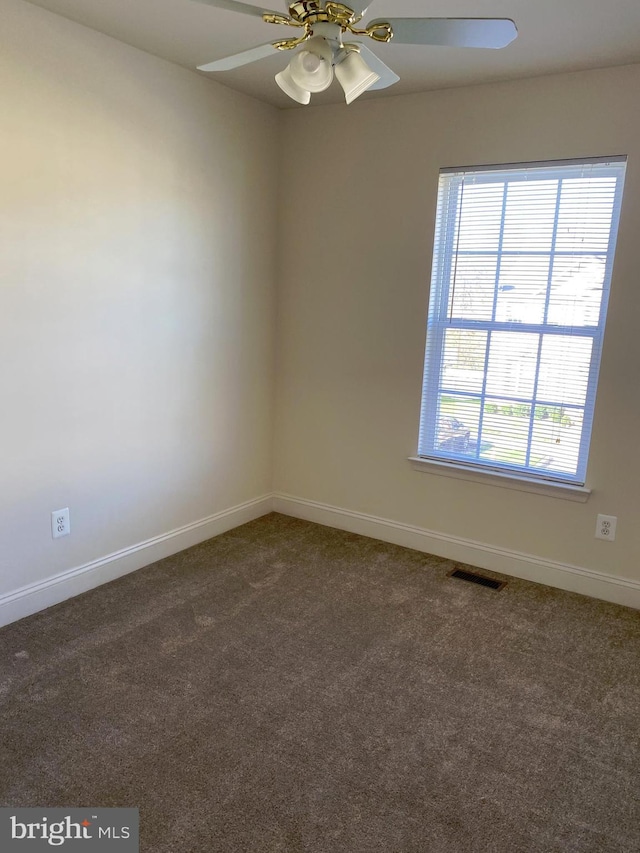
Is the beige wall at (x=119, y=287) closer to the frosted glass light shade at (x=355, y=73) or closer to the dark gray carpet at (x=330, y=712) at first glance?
the dark gray carpet at (x=330, y=712)

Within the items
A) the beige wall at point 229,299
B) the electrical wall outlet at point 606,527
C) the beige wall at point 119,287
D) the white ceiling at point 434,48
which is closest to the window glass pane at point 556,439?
the beige wall at point 229,299

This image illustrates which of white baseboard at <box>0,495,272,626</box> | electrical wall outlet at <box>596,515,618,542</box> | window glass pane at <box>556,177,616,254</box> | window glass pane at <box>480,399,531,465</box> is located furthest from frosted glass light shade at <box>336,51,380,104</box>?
white baseboard at <box>0,495,272,626</box>

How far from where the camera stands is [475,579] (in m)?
3.11

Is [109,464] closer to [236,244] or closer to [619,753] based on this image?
[236,244]

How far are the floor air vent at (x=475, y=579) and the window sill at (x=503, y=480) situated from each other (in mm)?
485

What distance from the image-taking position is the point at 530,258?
115 inches

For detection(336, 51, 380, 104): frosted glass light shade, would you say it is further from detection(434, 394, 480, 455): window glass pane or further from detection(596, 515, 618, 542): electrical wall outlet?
detection(596, 515, 618, 542): electrical wall outlet

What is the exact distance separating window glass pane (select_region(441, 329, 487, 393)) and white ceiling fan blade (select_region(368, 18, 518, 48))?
1712 mm

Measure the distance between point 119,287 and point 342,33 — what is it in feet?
5.24

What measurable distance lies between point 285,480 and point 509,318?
69.0 inches

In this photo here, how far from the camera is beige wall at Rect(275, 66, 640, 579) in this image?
2727 millimetres

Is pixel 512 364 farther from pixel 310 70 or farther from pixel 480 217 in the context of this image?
pixel 310 70

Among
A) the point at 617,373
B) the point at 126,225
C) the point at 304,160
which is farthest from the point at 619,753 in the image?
the point at 304,160

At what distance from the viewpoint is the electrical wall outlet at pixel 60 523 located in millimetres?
2656
